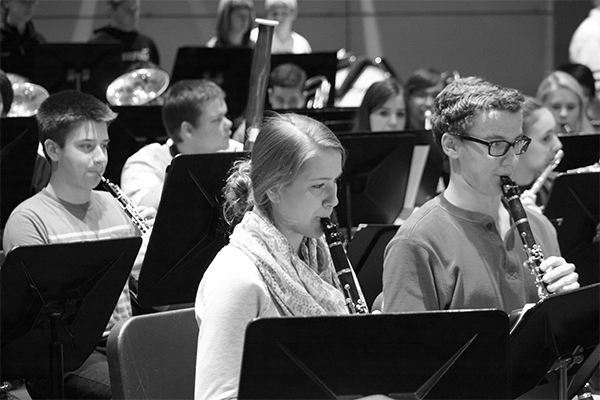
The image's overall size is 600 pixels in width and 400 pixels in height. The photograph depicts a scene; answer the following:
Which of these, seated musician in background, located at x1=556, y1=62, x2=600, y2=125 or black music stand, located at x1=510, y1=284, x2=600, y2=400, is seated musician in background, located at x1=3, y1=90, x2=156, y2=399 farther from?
seated musician in background, located at x1=556, y1=62, x2=600, y2=125

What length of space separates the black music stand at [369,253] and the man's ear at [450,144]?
1.73 ft

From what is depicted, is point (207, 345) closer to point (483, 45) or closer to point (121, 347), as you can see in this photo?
point (121, 347)

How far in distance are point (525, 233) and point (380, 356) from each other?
87 centimetres

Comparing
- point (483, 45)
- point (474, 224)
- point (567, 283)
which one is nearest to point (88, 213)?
point (474, 224)

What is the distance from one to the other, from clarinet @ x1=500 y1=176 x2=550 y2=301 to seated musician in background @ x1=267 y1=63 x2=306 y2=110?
9.52 feet

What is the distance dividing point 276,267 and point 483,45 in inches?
237

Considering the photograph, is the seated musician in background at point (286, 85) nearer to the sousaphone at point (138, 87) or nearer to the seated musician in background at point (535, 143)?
the sousaphone at point (138, 87)

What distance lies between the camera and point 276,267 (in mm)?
1851

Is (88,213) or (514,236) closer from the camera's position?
(514,236)

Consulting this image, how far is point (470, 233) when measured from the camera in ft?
7.52

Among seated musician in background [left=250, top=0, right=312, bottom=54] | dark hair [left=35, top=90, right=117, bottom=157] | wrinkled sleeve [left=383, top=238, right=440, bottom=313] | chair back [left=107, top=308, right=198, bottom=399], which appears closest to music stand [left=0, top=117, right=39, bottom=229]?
dark hair [left=35, top=90, right=117, bottom=157]

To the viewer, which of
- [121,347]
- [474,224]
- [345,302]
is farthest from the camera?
[474,224]

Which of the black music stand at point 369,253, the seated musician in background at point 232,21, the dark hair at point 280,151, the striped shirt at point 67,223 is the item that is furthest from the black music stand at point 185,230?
the seated musician in background at point 232,21

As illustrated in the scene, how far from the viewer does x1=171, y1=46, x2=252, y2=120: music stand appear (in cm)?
504
